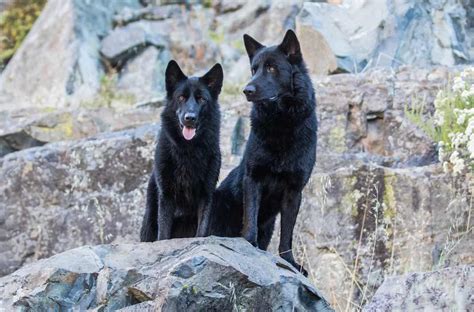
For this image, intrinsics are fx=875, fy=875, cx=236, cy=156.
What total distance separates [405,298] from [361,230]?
255 cm

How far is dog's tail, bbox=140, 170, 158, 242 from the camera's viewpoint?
20.1ft

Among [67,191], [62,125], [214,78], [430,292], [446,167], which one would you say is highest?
[214,78]

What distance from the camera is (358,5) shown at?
1079 centimetres

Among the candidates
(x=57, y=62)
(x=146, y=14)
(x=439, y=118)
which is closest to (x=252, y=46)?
(x=439, y=118)

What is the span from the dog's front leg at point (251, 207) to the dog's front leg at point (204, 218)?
25 centimetres

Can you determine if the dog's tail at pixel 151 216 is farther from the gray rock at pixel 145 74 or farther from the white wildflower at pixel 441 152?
the gray rock at pixel 145 74

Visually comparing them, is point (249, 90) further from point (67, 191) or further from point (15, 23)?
point (15, 23)

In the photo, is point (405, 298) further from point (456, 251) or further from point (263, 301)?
point (456, 251)

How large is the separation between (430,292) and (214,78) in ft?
7.28

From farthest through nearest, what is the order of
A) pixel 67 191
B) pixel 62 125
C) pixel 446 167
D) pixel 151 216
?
pixel 62 125, pixel 67 191, pixel 446 167, pixel 151 216

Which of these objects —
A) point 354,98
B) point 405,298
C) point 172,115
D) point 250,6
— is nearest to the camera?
point 405,298

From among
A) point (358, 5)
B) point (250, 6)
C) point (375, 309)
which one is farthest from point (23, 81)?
point (375, 309)

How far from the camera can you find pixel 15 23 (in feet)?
43.1

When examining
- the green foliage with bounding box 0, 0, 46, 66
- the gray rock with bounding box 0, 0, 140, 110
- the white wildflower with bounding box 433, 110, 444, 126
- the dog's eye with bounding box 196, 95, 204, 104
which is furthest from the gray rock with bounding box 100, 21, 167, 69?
the dog's eye with bounding box 196, 95, 204, 104
